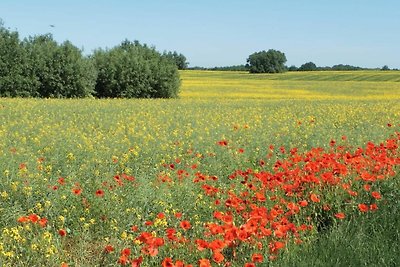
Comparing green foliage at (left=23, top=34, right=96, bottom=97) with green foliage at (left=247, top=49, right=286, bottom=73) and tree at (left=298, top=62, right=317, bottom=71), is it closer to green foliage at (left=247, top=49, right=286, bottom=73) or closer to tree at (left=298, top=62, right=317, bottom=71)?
green foliage at (left=247, top=49, right=286, bottom=73)

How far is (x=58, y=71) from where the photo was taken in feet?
104

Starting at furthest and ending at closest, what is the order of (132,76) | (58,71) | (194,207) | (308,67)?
(308,67) < (132,76) < (58,71) < (194,207)

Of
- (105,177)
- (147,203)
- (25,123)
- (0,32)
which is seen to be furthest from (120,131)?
(0,32)

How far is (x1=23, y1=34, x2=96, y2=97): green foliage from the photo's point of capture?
31.5 metres

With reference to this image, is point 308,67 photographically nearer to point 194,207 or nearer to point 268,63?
point 268,63

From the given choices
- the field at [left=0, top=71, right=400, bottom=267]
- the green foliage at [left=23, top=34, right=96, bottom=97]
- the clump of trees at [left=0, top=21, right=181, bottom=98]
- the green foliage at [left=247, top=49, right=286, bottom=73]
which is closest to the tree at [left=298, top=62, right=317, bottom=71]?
the green foliage at [left=247, top=49, right=286, bottom=73]

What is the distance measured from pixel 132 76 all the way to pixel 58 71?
4.61 m

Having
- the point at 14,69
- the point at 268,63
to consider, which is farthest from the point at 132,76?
the point at 268,63

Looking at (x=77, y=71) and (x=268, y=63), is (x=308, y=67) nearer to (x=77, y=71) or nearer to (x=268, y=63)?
(x=268, y=63)

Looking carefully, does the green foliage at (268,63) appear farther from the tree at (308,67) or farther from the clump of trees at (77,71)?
the clump of trees at (77,71)

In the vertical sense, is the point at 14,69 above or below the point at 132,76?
above

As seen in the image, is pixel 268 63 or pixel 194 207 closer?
pixel 194 207

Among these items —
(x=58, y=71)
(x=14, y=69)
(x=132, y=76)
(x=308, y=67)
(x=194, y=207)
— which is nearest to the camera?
(x=194, y=207)

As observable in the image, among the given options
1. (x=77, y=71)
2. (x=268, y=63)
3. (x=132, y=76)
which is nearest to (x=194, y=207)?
(x=77, y=71)
